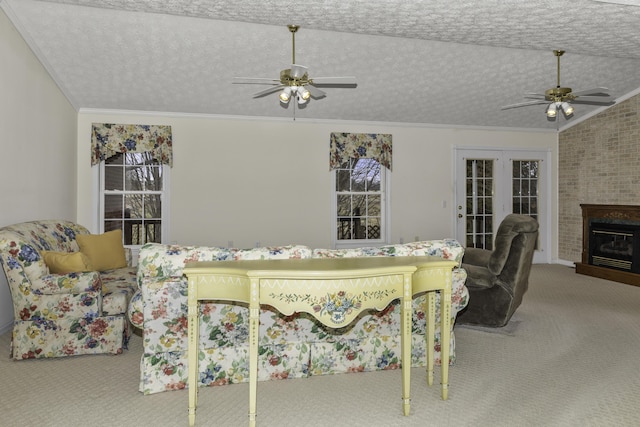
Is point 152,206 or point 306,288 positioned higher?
point 152,206

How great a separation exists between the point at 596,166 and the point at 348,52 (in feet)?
15.0

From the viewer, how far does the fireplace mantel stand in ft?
19.3

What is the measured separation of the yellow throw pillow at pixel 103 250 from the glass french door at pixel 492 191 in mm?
5404

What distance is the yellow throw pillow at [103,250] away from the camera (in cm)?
419

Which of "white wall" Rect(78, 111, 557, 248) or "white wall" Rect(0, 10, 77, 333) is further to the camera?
"white wall" Rect(78, 111, 557, 248)

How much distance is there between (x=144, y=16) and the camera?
441cm

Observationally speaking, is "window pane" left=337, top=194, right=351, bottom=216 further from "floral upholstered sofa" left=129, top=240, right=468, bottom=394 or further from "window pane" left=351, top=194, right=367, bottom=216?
"floral upholstered sofa" left=129, top=240, right=468, bottom=394

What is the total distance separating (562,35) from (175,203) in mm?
5209

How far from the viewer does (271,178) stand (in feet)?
22.4

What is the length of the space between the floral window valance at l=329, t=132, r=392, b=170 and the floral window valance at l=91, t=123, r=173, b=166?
8.13 feet

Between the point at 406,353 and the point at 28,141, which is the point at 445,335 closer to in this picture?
the point at 406,353

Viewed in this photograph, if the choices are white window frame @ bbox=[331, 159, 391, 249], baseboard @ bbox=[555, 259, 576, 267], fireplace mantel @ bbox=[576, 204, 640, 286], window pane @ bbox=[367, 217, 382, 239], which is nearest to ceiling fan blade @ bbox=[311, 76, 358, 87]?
white window frame @ bbox=[331, 159, 391, 249]

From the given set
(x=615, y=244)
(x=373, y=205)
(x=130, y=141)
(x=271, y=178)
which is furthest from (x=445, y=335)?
(x=130, y=141)

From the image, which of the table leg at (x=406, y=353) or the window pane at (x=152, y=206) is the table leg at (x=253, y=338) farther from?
the window pane at (x=152, y=206)
